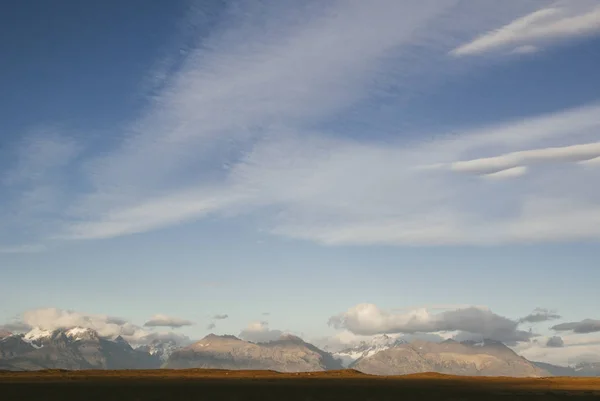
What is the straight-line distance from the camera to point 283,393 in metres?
96.7

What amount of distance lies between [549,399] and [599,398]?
11415mm

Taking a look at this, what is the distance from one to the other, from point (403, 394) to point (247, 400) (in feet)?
83.6

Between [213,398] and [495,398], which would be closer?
[213,398]

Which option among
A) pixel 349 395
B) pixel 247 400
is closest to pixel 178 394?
pixel 247 400

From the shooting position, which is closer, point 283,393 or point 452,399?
point 452,399

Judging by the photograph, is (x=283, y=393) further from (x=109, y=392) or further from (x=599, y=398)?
(x=599, y=398)

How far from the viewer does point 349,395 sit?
3696 inches

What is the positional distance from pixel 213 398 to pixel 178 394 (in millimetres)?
6779

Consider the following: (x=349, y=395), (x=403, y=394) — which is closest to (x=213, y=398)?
(x=349, y=395)

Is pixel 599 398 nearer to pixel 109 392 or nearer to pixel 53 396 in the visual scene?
pixel 109 392

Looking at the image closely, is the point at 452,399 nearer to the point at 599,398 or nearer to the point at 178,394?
the point at 599,398

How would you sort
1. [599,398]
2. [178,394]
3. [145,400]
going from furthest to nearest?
[599,398]
[178,394]
[145,400]

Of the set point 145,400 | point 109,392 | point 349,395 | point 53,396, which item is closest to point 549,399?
point 349,395

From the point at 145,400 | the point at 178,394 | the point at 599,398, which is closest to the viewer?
the point at 145,400
